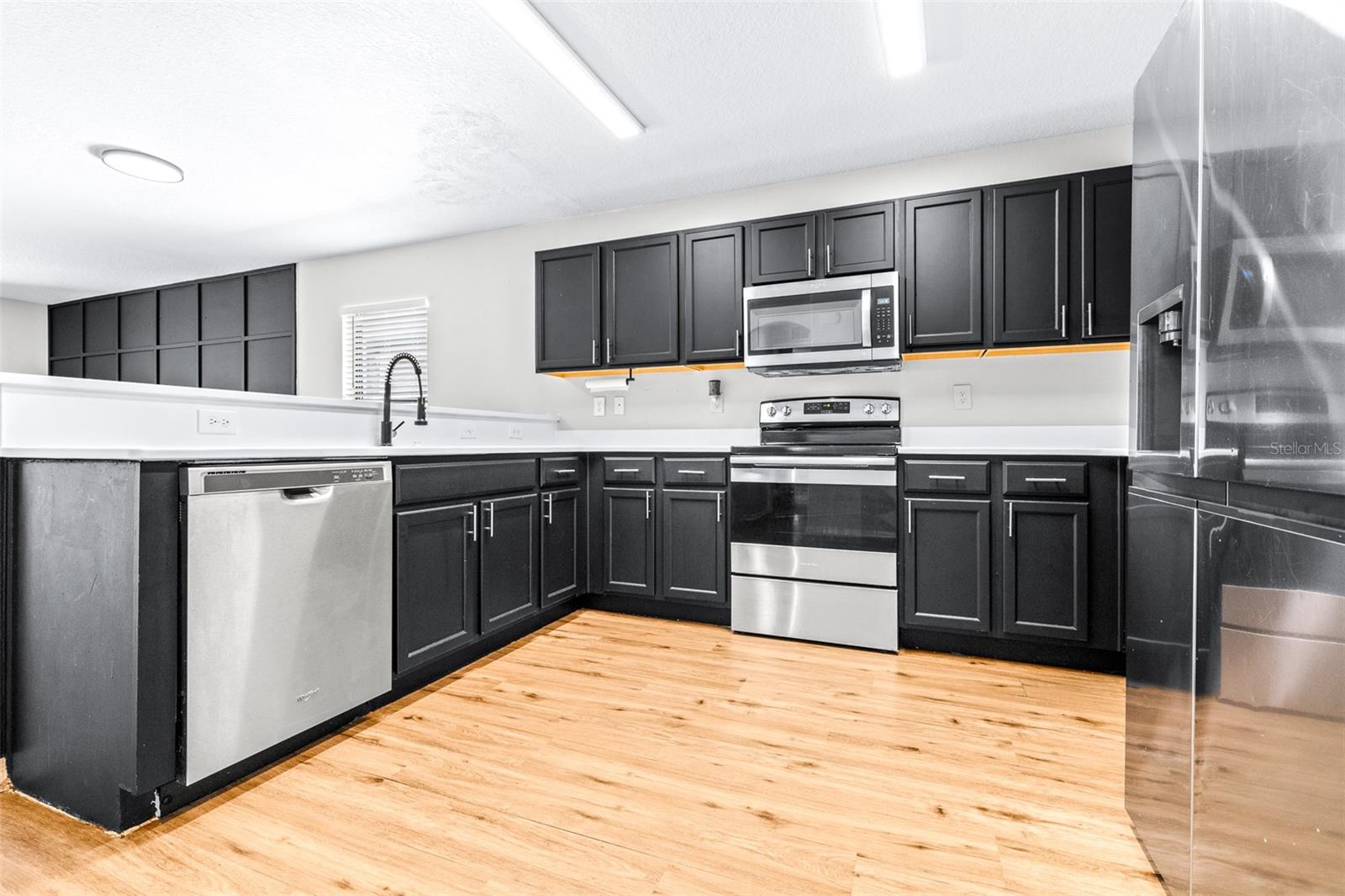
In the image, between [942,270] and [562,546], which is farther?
[562,546]

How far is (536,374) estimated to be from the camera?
4445mm

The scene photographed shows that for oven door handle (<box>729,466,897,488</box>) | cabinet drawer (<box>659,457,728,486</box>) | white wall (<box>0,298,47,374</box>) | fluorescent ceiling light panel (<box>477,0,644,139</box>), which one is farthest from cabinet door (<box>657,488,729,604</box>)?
white wall (<box>0,298,47,374</box>)

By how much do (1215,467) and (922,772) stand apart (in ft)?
3.98

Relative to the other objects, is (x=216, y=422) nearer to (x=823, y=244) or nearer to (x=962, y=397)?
(x=823, y=244)

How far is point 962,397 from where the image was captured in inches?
134

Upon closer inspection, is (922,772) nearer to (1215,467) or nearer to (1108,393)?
(1215,467)

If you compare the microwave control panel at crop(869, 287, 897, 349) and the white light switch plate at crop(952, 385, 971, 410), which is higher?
the microwave control panel at crop(869, 287, 897, 349)

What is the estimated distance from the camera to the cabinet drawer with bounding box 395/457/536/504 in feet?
7.79

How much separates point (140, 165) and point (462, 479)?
9.13 ft

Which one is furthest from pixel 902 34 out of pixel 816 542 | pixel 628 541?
pixel 628 541

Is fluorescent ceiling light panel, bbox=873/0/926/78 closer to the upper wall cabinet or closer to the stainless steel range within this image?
the upper wall cabinet

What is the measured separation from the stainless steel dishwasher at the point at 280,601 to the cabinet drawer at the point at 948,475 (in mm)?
2317

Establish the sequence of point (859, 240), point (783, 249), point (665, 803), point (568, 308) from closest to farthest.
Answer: point (665, 803), point (859, 240), point (783, 249), point (568, 308)

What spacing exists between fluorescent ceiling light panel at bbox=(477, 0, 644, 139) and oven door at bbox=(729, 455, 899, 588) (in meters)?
1.78
